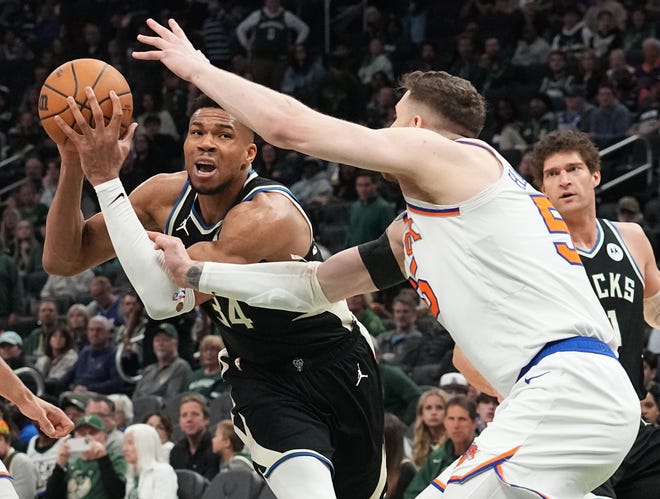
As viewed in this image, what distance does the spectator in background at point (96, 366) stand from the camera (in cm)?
1333

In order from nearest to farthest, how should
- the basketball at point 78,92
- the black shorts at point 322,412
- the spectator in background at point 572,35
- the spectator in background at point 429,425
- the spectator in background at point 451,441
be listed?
1. the basketball at point 78,92
2. the black shorts at point 322,412
3. the spectator in background at point 451,441
4. the spectator in background at point 429,425
5. the spectator in background at point 572,35

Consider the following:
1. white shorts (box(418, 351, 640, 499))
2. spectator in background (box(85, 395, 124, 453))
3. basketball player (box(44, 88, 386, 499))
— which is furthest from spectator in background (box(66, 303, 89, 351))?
white shorts (box(418, 351, 640, 499))

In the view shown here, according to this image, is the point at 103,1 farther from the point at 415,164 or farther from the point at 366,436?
the point at 415,164

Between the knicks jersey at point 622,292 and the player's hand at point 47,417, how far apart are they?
8.62 ft

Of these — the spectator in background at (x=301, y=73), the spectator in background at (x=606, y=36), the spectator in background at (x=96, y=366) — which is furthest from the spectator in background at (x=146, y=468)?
the spectator in background at (x=301, y=73)

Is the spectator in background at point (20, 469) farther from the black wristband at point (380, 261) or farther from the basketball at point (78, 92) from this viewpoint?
the black wristband at point (380, 261)

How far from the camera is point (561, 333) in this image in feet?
13.3

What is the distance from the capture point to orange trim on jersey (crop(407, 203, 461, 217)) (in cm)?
416

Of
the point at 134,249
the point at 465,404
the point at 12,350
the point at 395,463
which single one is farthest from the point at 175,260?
the point at 12,350

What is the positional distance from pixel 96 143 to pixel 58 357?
9.16 metres

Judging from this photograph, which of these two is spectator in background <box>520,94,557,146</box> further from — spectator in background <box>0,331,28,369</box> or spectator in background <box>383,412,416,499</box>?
spectator in background <box>383,412,416,499</box>

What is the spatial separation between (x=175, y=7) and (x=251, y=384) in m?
17.0

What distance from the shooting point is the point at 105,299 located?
14.5 meters

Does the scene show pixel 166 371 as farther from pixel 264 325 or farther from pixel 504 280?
pixel 504 280
